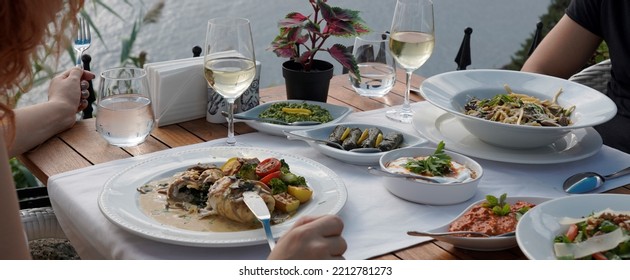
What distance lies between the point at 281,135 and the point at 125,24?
12.3 ft

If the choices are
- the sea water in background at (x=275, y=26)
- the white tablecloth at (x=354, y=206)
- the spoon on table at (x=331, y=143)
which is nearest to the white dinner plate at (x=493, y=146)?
the white tablecloth at (x=354, y=206)

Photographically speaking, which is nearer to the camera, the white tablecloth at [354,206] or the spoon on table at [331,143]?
the white tablecloth at [354,206]

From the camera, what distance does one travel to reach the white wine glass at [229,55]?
1.70 metres

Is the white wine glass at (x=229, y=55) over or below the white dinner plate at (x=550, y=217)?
over

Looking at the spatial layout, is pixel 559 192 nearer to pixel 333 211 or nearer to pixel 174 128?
pixel 333 211

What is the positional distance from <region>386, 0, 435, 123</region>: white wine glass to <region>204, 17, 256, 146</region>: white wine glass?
1.39ft

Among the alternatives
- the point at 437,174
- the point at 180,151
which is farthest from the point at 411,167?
the point at 180,151

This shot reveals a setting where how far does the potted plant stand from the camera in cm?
203

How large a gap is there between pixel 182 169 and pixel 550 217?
0.73 m

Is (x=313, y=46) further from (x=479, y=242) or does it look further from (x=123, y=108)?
(x=479, y=242)

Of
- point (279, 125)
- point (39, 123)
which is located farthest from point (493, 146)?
point (39, 123)

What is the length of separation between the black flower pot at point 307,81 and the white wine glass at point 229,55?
1.08ft

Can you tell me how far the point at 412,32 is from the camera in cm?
198

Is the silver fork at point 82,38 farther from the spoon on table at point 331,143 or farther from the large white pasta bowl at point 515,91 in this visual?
the large white pasta bowl at point 515,91
